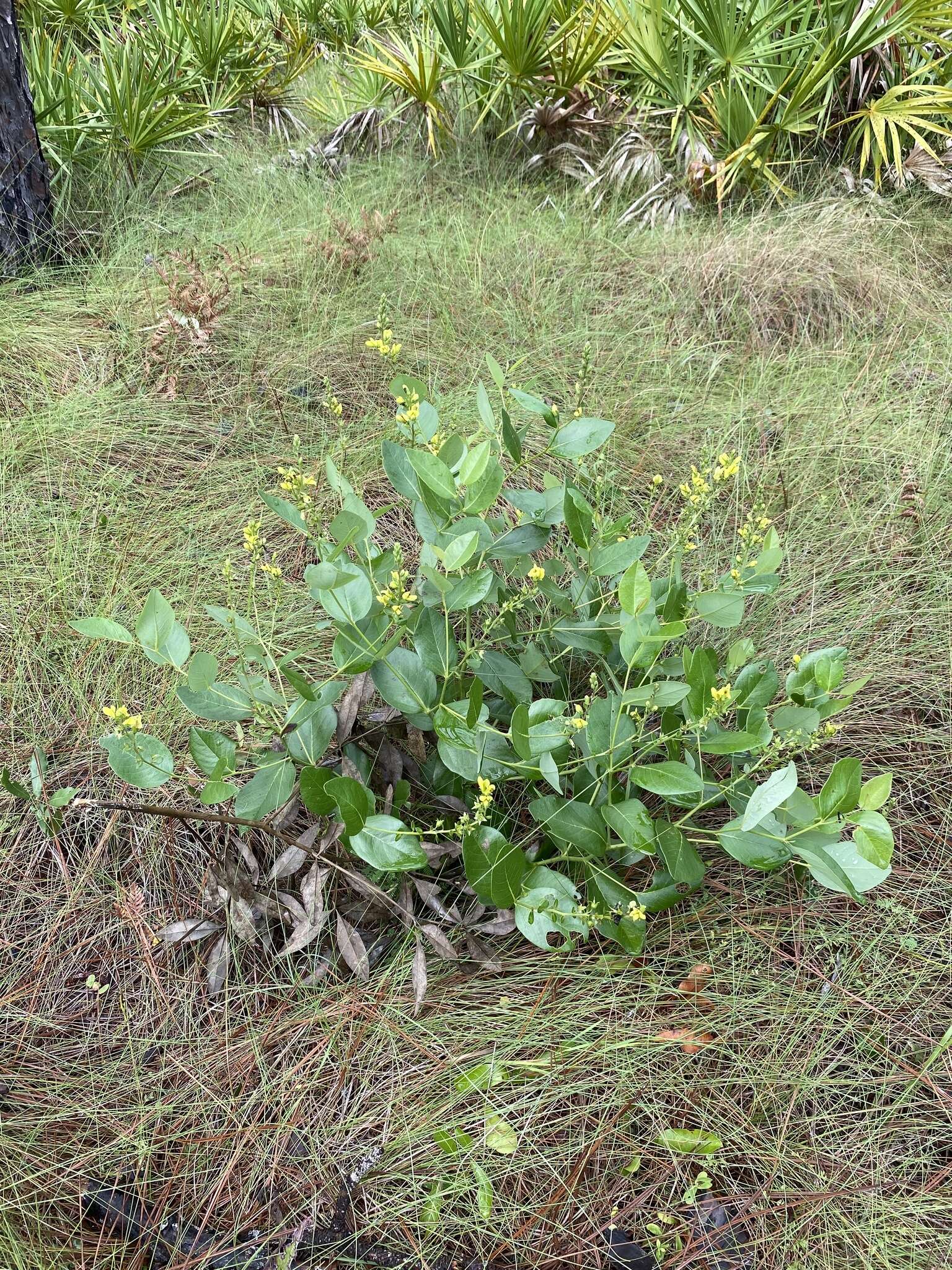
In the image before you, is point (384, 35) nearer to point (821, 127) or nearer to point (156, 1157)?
point (821, 127)

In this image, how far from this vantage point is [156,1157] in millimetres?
1339

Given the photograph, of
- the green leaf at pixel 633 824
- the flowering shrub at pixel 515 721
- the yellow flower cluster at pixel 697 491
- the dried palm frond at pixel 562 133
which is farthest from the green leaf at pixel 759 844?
the dried palm frond at pixel 562 133

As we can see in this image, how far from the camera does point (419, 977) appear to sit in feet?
4.78

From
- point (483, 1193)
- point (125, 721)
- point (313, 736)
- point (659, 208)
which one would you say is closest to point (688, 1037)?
point (483, 1193)

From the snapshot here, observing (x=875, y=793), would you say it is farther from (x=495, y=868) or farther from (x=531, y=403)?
(x=531, y=403)

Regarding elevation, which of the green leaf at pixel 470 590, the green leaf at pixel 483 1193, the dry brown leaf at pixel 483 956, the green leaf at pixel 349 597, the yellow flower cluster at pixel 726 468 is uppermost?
the yellow flower cluster at pixel 726 468

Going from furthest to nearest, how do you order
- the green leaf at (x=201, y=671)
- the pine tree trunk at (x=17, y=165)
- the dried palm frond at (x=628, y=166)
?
the dried palm frond at (x=628, y=166), the pine tree trunk at (x=17, y=165), the green leaf at (x=201, y=671)

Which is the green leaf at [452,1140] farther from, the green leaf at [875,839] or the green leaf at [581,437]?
the green leaf at [581,437]

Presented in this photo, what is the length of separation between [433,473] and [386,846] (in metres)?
0.57

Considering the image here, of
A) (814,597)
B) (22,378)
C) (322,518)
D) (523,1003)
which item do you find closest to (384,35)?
(22,378)

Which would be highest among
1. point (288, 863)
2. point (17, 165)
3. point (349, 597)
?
point (17, 165)

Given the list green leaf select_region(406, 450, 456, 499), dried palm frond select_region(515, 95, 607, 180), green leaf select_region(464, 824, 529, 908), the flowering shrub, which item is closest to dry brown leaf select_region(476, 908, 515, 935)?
the flowering shrub

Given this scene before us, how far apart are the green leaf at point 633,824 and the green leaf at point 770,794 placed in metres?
0.17

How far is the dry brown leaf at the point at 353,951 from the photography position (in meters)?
1.49
